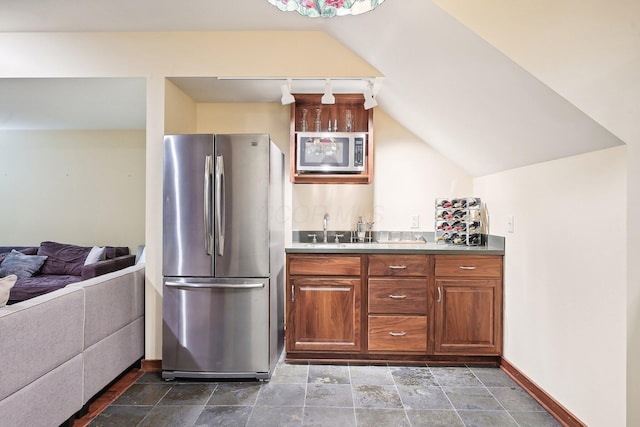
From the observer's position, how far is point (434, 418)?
6.98ft

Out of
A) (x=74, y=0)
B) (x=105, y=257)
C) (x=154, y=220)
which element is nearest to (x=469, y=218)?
(x=154, y=220)

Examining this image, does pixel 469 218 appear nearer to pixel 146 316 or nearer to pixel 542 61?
pixel 542 61

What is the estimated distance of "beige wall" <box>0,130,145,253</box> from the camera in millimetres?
4340

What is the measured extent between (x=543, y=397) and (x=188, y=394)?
231 centimetres

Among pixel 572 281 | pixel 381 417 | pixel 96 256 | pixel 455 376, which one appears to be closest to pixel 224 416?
pixel 381 417

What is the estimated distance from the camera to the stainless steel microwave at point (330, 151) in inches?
122

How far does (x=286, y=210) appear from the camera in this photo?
348 centimetres

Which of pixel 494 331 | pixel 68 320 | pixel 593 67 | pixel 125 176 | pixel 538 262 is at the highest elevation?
pixel 593 67

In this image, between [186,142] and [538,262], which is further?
[186,142]

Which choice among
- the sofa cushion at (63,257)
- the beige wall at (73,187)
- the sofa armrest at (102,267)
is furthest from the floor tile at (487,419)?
the sofa cushion at (63,257)

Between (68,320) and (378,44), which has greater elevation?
(378,44)

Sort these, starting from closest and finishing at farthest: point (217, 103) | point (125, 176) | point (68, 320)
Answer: point (68, 320) → point (217, 103) → point (125, 176)

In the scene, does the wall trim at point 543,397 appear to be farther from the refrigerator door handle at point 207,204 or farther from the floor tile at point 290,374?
the refrigerator door handle at point 207,204

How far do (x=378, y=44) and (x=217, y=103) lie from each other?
1.76 m
